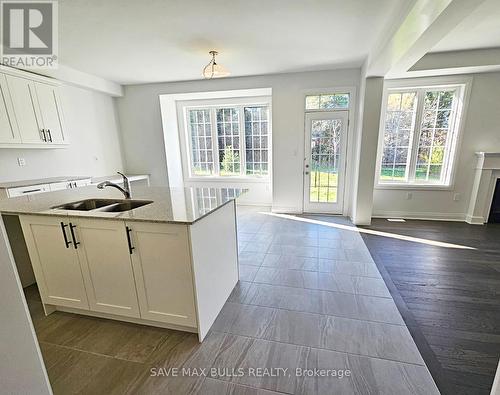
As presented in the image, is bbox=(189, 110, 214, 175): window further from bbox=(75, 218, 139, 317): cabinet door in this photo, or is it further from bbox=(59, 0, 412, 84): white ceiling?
bbox=(75, 218, 139, 317): cabinet door

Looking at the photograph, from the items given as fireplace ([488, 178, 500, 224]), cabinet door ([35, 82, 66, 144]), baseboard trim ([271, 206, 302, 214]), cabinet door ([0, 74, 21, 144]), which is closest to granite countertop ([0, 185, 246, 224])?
cabinet door ([0, 74, 21, 144])

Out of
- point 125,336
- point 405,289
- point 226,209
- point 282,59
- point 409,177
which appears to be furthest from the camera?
point 409,177

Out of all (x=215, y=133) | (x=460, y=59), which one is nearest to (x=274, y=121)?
(x=215, y=133)

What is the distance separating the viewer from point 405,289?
7.59 feet

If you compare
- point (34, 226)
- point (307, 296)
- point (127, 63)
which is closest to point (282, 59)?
point (127, 63)

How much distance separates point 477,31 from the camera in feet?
9.11

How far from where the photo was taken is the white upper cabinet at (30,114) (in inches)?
120

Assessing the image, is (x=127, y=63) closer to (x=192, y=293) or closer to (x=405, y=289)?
(x=192, y=293)

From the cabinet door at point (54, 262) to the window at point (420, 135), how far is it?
4752 millimetres

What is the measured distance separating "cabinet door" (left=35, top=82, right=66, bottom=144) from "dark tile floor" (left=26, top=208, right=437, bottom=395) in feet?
8.13

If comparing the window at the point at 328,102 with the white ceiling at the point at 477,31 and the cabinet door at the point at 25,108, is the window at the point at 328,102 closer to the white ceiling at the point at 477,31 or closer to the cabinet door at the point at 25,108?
the white ceiling at the point at 477,31

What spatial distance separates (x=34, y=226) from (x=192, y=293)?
54.0 inches

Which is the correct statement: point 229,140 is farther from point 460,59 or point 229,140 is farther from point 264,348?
point 264,348

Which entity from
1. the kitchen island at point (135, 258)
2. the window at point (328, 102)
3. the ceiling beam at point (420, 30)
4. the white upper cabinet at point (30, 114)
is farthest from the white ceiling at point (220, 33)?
the kitchen island at point (135, 258)
